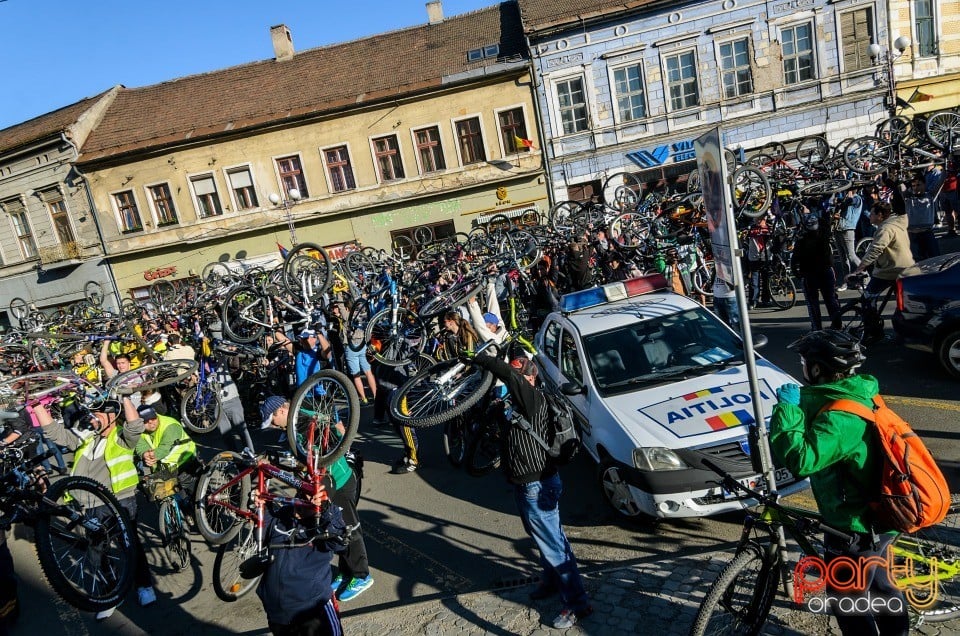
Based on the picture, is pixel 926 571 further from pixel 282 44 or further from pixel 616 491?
pixel 282 44

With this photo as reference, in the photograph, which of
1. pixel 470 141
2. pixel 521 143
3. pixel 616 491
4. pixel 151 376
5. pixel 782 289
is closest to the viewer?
pixel 616 491

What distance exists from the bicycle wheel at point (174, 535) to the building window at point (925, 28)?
29.4 metres

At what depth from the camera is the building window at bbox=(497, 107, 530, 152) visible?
2364 cm

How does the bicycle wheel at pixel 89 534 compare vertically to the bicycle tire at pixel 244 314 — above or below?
below

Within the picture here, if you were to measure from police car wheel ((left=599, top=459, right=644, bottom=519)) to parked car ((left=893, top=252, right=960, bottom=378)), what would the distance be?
432 centimetres

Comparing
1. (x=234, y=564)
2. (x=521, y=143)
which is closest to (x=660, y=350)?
(x=234, y=564)

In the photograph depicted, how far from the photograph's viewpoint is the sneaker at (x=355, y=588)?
4609 millimetres

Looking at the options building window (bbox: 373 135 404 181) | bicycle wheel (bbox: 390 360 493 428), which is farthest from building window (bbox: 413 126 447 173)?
bicycle wheel (bbox: 390 360 493 428)

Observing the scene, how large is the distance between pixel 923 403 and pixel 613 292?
3.42 meters

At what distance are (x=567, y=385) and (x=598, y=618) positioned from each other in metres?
1.77

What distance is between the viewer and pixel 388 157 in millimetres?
24875

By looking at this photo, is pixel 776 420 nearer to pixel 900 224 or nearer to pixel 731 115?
pixel 900 224

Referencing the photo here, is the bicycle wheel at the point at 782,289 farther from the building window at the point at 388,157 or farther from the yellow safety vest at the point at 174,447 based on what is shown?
the building window at the point at 388,157

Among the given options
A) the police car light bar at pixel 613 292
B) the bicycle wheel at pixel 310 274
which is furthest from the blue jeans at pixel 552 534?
the bicycle wheel at pixel 310 274
